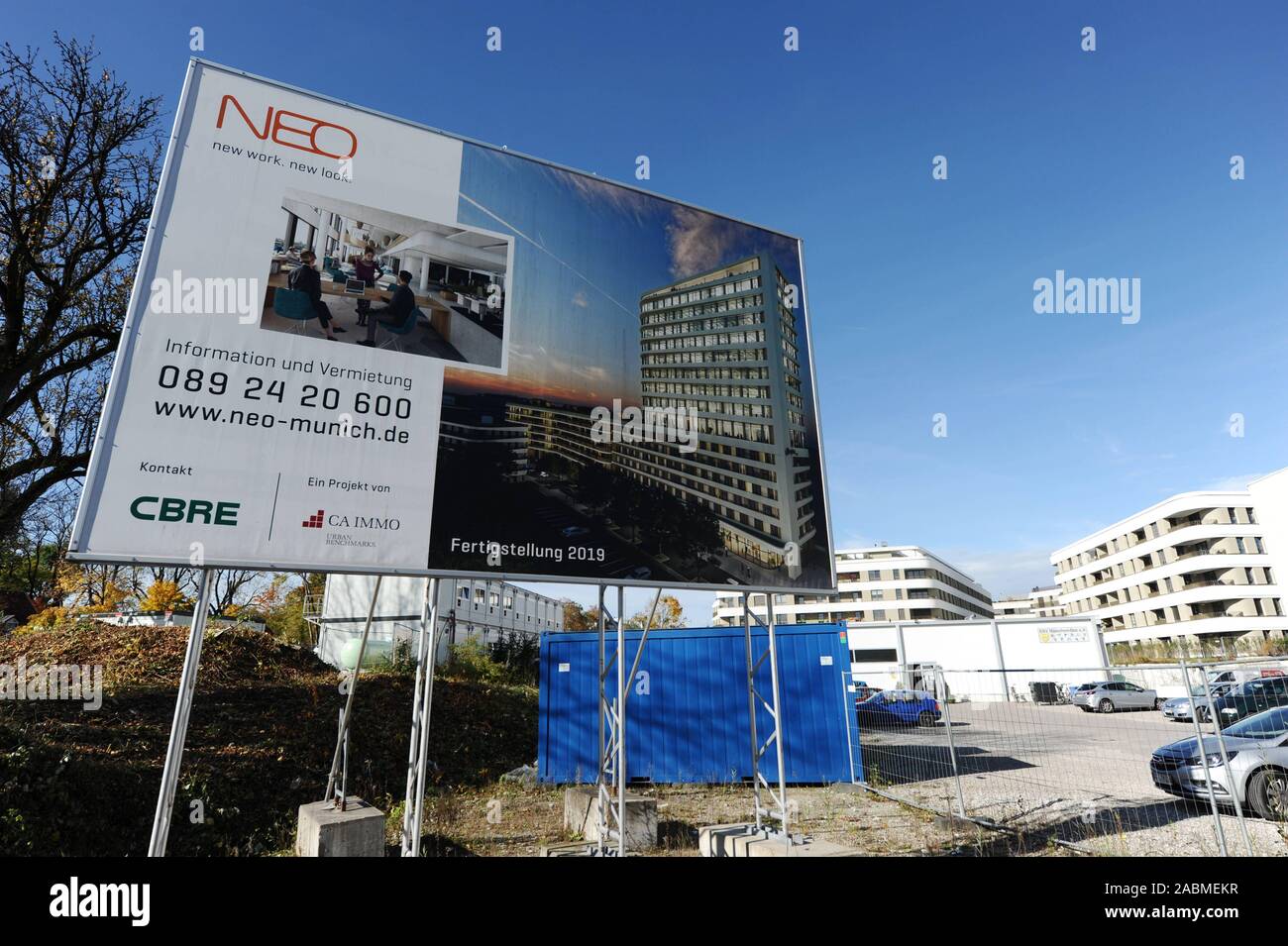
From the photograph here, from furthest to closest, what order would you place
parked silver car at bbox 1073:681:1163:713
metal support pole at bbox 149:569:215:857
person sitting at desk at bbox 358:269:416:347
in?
parked silver car at bbox 1073:681:1163:713, person sitting at desk at bbox 358:269:416:347, metal support pole at bbox 149:569:215:857

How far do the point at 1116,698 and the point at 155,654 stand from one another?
2758 cm

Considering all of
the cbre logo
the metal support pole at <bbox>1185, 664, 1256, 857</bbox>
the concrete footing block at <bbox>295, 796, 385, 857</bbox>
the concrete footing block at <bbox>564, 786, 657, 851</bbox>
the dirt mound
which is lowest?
the concrete footing block at <bbox>564, 786, 657, 851</bbox>

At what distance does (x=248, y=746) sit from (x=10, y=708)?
12.6ft

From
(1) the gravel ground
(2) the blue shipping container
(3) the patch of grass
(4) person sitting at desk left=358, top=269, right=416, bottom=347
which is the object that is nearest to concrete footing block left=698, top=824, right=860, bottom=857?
(1) the gravel ground

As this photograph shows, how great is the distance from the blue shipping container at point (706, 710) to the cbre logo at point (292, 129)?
8.45 m

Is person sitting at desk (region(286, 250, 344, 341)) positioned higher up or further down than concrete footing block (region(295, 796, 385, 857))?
higher up

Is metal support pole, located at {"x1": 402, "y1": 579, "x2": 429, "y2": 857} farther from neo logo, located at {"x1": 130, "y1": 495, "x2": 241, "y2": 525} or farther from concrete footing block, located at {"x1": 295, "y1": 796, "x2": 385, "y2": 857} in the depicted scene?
neo logo, located at {"x1": 130, "y1": 495, "x2": 241, "y2": 525}

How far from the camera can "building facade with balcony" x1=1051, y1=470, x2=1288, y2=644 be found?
46156 mm

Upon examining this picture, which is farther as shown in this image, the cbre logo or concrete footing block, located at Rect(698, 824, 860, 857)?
the cbre logo

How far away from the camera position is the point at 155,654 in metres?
14.2

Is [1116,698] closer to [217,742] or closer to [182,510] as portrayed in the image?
[217,742]

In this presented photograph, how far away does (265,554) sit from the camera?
514 cm

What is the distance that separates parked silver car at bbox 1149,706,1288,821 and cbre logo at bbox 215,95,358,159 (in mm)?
11100
